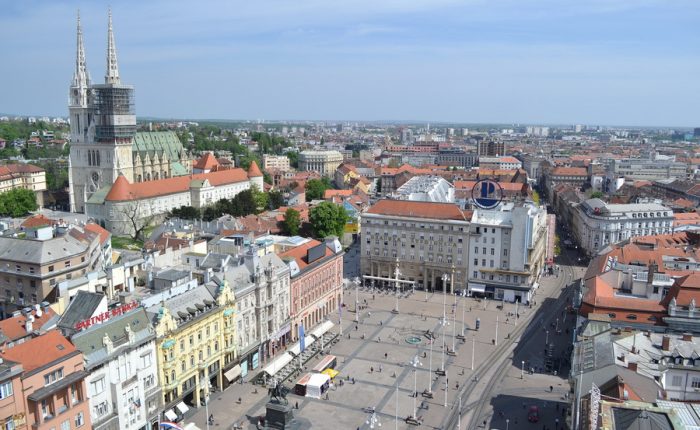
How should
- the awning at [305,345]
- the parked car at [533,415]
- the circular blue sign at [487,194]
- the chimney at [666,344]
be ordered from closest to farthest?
1. the chimney at [666,344]
2. the parked car at [533,415]
3. the awning at [305,345]
4. the circular blue sign at [487,194]

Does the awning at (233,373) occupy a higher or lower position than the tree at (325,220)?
lower

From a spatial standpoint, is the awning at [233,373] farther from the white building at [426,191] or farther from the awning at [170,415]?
the white building at [426,191]

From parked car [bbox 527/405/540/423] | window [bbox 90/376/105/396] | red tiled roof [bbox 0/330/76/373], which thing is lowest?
parked car [bbox 527/405/540/423]

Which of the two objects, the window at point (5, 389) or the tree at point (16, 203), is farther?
the tree at point (16, 203)

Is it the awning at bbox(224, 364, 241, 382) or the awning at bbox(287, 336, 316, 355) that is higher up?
the awning at bbox(224, 364, 241, 382)

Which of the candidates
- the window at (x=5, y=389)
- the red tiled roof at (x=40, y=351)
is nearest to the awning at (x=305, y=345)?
the red tiled roof at (x=40, y=351)

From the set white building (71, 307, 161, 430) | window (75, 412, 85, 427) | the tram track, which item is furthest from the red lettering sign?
the tram track

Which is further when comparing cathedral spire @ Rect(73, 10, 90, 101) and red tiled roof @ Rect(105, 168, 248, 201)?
cathedral spire @ Rect(73, 10, 90, 101)

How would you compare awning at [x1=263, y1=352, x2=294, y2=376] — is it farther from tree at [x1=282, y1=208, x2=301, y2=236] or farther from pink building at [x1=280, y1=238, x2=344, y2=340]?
tree at [x1=282, y1=208, x2=301, y2=236]
